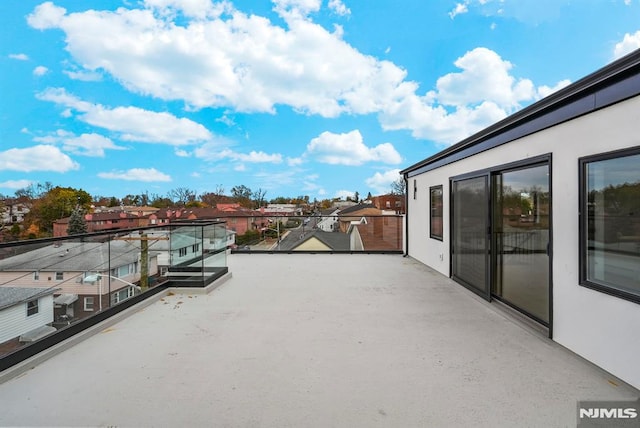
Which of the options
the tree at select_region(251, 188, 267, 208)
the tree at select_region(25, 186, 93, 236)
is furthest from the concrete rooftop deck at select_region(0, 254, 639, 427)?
the tree at select_region(251, 188, 267, 208)

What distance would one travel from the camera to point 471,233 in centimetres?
419

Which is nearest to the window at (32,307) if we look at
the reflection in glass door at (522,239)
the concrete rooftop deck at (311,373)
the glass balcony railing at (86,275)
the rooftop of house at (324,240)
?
the glass balcony railing at (86,275)

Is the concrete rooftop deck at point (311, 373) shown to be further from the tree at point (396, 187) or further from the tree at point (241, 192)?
the tree at point (241, 192)

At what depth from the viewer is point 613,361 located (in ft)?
6.54

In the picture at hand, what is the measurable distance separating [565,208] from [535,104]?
984 mm

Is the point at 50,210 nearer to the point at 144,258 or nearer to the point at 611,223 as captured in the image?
the point at 144,258

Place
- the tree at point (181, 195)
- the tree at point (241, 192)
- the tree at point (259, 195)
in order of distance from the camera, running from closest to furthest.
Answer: the tree at point (241, 192), the tree at point (259, 195), the tree at point (181, 195)

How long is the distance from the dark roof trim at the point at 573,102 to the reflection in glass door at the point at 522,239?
1.37 feet

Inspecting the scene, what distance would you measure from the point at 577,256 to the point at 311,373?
7.23 ft

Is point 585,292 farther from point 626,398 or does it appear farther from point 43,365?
point 43,365

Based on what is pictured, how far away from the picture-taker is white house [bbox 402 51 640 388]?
192cm

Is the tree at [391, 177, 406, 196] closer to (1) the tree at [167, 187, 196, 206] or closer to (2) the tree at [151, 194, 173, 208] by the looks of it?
(1) the tree at [167, 187, 196, 206]

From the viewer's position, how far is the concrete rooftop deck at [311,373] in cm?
163

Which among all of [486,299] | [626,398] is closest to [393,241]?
[486,299]
